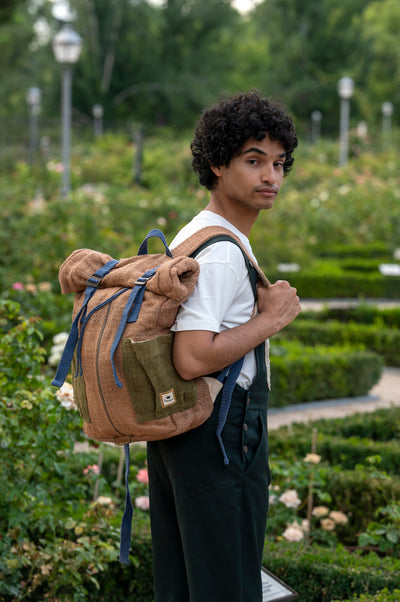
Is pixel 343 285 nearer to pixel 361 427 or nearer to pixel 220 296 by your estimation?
pixel 361 427

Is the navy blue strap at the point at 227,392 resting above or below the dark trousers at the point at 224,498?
above

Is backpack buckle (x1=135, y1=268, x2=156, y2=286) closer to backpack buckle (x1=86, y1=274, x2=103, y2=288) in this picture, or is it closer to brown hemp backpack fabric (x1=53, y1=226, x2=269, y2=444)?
brown hemp backpack fabric (x1=53, y1=226, x2=269, y2=444)

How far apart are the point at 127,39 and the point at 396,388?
1355 inches

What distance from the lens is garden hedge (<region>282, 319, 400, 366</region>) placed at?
24.9 ft

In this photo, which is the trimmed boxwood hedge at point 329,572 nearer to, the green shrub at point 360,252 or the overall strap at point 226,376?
the overall strap at point 226,376

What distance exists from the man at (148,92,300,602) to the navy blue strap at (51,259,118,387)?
0.69ft

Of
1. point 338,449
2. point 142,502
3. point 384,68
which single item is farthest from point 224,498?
point 384,68

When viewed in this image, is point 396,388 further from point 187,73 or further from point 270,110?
point 187,73

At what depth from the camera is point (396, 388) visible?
23.1 feet

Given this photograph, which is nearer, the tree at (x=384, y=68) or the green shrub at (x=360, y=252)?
the green shrub at (x=360, y=252)

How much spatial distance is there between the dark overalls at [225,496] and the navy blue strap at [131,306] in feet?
0.86

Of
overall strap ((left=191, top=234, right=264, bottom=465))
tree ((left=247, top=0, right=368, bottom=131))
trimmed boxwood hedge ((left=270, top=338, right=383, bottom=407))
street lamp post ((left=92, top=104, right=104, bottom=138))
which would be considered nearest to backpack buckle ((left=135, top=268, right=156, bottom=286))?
overall strap ((left=191, top=234, right=264, bottom=465))

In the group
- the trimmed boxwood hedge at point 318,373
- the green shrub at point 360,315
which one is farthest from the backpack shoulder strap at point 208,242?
the green shrub at point 360,315

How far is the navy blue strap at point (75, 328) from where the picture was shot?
5.77 ft
